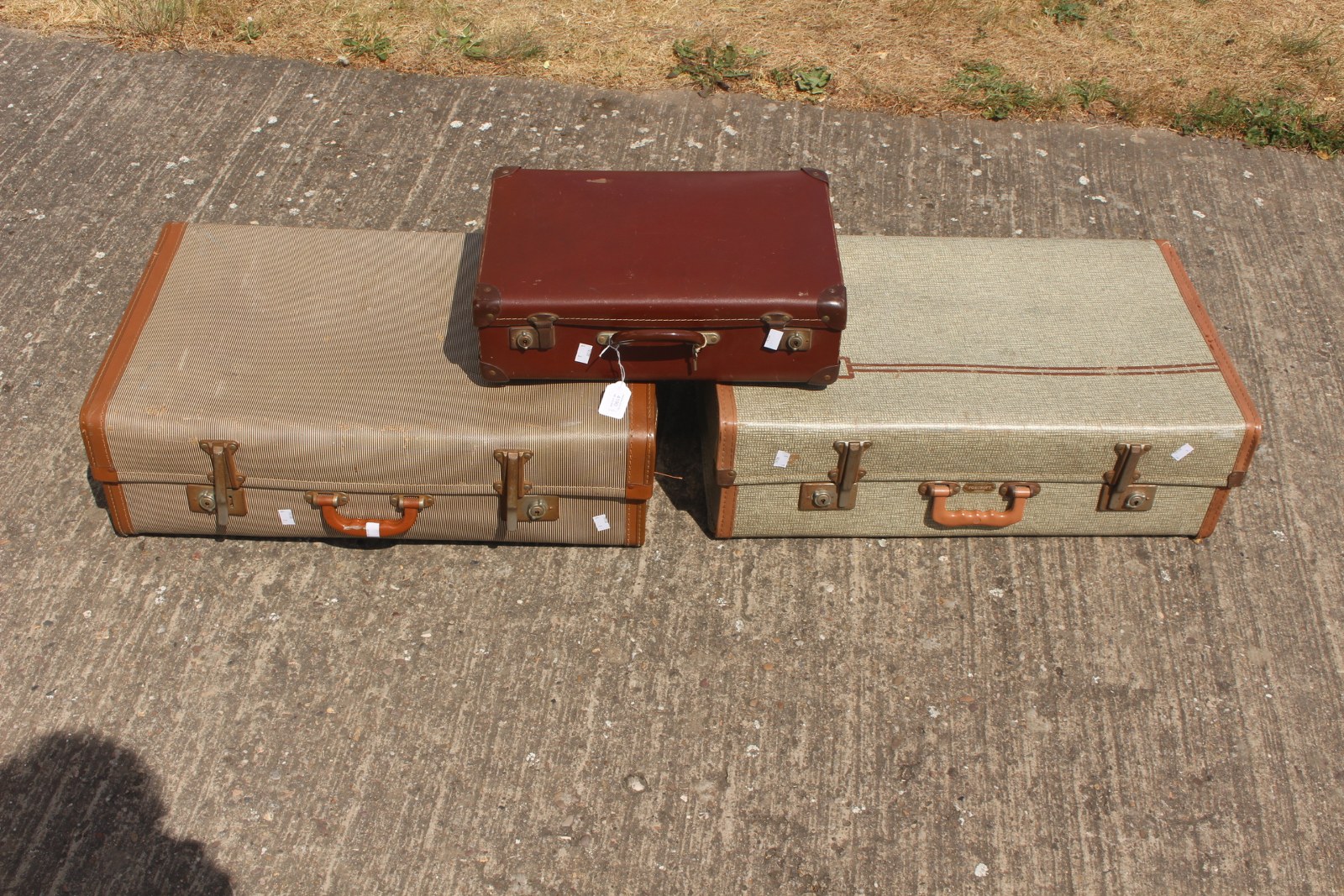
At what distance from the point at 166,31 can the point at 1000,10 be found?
3784 millimetres

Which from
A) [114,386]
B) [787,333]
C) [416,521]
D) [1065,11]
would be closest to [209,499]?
[114,386]

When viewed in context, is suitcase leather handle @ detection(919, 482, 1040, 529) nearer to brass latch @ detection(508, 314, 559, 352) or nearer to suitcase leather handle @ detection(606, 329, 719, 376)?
suitcase leather handle @ detection(606, 329, 719, 376)

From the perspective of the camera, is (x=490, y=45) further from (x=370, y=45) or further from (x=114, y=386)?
(x=114, y=386)

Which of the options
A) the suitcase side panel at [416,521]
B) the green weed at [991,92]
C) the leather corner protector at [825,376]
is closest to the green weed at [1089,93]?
the green weed at [991,92]

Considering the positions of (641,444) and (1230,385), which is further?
(1230,385)

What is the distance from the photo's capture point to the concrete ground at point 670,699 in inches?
92.6

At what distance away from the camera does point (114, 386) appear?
8.73ft

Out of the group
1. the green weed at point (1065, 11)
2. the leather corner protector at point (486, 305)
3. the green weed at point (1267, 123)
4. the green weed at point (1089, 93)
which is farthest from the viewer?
the green weed at point (1065, 11)

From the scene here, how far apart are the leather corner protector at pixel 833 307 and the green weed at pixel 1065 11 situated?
3.37 m

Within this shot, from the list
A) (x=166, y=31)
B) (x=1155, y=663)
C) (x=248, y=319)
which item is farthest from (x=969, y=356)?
(x=166, y=31)

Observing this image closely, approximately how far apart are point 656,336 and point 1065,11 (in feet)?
12.0

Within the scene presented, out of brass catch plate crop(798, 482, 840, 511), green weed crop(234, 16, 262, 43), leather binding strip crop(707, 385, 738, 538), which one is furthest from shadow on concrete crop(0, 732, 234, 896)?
green weed crop(234, 16, 262, 43)

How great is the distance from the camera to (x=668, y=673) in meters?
2.67

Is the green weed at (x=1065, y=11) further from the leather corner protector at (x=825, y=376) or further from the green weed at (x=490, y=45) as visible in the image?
the leather corner protector at (x=825, y=376)
